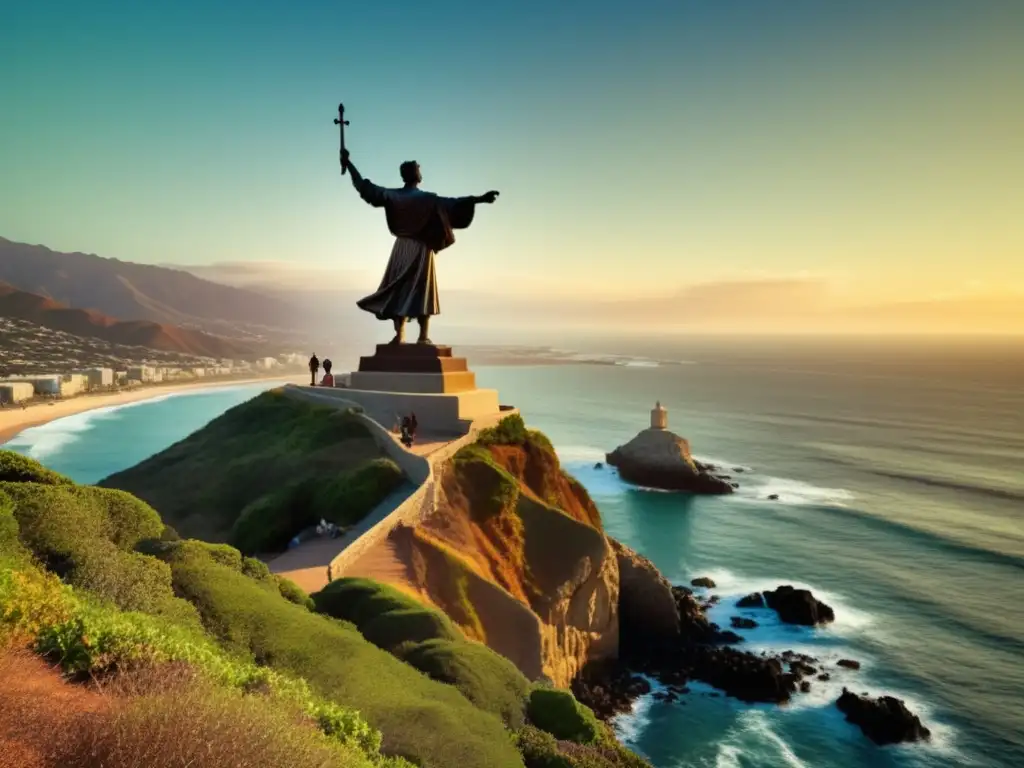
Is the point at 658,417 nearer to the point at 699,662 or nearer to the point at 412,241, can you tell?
the point at 699,662

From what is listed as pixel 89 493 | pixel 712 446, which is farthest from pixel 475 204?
pixel 712 446

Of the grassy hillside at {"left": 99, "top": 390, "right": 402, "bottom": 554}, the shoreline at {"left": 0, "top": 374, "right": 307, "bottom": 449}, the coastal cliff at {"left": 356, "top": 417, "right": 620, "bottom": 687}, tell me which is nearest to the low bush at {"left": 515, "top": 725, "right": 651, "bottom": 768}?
the coastal cliff at {"left": 356, "top": 417, "right": 620, "bottom": 687}

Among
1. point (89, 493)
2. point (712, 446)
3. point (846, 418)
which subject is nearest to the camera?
point (89, 493)

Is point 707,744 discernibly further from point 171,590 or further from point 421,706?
point 171,590

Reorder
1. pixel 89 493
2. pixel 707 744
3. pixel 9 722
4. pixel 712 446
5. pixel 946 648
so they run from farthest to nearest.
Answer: pixel 712 446
pixel 946 648
pixel 707 744
pixel 89 493
pixel 9 722

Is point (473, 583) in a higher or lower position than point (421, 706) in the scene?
lower

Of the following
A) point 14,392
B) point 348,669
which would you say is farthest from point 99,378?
point 348,669

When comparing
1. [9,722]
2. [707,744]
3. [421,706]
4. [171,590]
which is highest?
[9,722]
